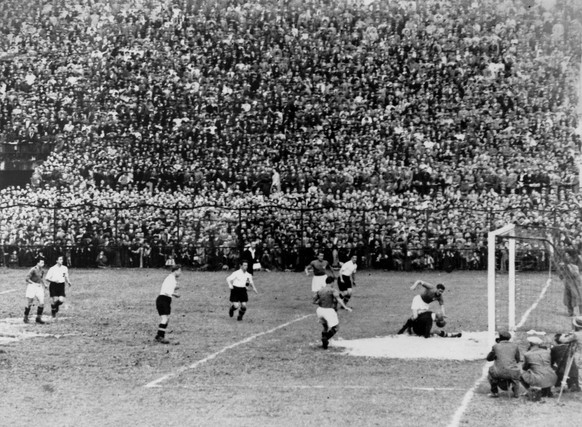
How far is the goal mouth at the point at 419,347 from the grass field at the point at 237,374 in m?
0.54

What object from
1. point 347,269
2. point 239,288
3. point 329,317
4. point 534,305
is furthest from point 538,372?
point 347,269

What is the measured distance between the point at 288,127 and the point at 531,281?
15.5 m

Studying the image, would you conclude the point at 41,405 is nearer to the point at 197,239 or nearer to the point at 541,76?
the point at 197,239

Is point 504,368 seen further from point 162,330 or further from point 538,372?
point 162,330

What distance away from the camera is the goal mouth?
65.6 feet

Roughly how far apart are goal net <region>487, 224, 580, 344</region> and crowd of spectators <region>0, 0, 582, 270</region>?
2.43 m

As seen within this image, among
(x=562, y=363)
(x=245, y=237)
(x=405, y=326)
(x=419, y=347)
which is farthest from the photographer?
(x=245, y=237)

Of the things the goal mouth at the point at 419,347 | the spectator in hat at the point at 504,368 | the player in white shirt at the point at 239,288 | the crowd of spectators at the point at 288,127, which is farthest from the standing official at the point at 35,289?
the spectator in hat at the point at 504,368

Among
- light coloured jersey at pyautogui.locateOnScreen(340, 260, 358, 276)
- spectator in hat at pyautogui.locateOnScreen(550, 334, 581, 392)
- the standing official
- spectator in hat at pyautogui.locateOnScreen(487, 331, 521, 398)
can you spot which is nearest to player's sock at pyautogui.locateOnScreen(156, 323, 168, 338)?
the standing official

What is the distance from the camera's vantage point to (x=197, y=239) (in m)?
41.4

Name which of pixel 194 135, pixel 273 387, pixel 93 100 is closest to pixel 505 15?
pixel 194 135

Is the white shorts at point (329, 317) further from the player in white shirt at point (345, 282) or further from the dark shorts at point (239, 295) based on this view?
the player in white shirt at point (345, 282)

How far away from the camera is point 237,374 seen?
714 inches

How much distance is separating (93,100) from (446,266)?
20244 mm
